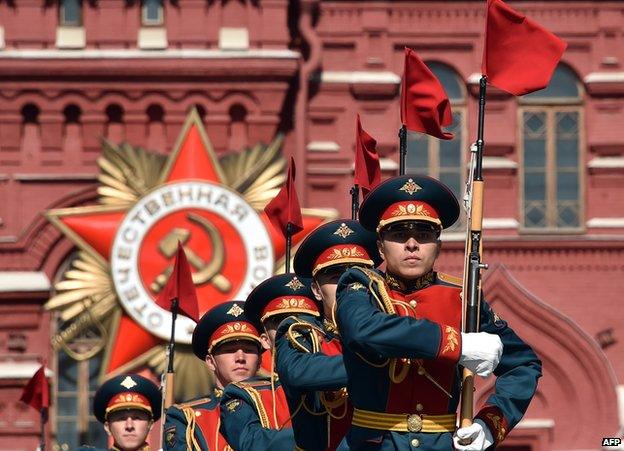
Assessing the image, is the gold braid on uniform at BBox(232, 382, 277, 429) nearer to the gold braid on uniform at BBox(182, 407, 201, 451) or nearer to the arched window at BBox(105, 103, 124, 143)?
the gold braid on uniform at BBox(182, 407, 201, 451)

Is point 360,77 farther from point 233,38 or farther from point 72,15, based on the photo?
point 72,15

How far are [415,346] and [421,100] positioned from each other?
2972 mm

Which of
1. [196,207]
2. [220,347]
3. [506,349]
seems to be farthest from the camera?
[196,207]

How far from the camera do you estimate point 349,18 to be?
2305 centimetres

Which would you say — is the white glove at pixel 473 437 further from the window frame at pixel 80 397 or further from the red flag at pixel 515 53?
the window frame at pixel 80 397

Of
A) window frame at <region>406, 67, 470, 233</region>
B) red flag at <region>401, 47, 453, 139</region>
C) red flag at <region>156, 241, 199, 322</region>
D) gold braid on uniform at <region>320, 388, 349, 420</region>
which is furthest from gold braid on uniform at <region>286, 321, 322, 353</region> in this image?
window frame at <region>406, 67, 470, 233</region>

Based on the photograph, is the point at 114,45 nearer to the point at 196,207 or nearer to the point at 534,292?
the point at 196,207

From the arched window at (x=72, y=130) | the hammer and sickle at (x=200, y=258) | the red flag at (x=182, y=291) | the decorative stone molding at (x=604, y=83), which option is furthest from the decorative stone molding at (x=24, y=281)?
the red flag at (x=182, y=291)

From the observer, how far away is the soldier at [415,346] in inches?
310

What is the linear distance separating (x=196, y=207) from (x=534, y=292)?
3.49 m

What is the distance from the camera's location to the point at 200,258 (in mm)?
21922

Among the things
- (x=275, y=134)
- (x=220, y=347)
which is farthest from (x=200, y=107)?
(x=220, y=347)

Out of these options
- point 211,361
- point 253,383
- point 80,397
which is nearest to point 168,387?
point 211,361

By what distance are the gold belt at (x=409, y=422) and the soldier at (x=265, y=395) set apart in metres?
1.84
